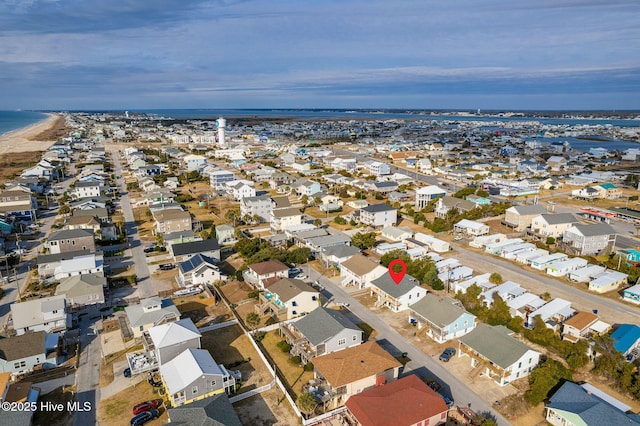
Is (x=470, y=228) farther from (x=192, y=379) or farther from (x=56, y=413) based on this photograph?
(x=56, y=413)

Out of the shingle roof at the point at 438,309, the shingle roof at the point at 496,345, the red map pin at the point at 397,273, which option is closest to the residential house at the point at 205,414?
the shingle roof at the point at 496,345

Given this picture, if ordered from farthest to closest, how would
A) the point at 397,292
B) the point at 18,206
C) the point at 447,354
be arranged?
the point at 18,206 < the point at 397,292 < the point at 447,354

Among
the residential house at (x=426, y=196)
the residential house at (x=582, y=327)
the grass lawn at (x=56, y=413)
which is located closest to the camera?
the grass lawn at (x=56, y=413)

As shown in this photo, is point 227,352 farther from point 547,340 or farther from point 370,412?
point 547,340

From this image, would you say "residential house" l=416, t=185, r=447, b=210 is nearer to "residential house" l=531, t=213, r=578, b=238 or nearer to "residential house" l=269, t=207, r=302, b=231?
"residential house" l=531, t=213, r=578, b=238

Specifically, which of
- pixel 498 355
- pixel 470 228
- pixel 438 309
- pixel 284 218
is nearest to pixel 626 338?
pixel 498 355

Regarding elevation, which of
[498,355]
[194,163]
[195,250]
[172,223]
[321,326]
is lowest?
[498,355]

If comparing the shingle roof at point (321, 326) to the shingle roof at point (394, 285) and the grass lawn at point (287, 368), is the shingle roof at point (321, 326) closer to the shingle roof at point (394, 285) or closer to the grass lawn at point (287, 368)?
the grass lawn at point (287, 368)
